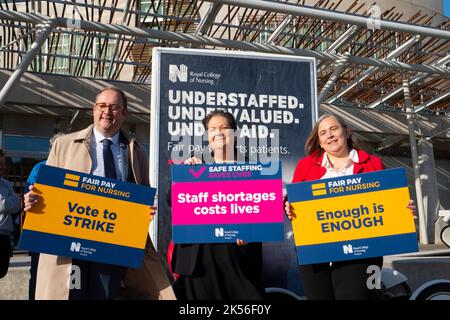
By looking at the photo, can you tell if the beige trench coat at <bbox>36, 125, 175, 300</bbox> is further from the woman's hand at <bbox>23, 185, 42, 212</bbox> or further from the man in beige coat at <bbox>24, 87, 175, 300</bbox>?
the woman's hand at <bbox>23, 185, 42, 212</bbox>

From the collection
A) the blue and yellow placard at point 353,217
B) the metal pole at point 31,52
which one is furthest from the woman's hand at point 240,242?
the metal pole at point 31,52

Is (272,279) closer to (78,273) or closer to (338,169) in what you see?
(338,169)

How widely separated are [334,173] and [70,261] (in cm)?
160

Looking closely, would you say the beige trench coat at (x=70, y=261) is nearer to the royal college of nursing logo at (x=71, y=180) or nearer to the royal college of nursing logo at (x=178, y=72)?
the royal college of nursing logo at (x=71, y=180)

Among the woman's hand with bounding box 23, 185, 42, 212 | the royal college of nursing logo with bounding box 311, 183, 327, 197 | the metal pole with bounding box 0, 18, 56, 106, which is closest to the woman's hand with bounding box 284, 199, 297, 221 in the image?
the royal college of nursing logo with bounding box 311, 183, 327, 197

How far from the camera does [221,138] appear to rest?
2.93 meters

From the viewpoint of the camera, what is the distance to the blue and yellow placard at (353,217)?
271 cm

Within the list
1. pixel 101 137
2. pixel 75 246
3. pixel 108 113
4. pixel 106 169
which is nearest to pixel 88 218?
pixel 75 246

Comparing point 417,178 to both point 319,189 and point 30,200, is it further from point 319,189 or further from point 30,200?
point 30,200

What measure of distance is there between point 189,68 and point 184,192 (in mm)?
1704

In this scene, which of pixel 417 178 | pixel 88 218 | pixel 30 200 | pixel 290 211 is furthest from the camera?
pixel 417 178

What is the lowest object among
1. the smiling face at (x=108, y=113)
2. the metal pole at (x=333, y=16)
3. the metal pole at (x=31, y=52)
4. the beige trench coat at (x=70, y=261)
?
the beige trench coat at (x=70, y=261)

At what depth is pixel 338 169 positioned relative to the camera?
2867 millimetres
